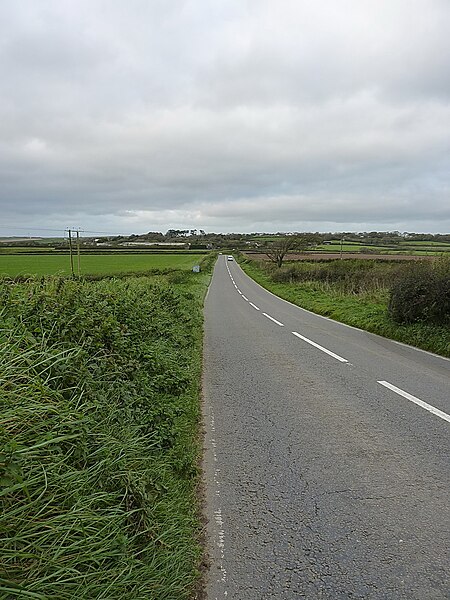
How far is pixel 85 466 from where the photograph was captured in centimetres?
335

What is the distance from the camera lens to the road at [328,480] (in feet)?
10.0

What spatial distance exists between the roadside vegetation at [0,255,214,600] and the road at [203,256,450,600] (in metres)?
0.36

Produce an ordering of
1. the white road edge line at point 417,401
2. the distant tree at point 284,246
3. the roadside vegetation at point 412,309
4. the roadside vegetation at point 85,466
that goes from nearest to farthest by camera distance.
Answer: the roadside vegetation at point 85,466
the white road edge line at point 417,401
the roadside vegetation at point 412,309
the distant tree at point 284,246

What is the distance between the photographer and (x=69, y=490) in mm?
3006

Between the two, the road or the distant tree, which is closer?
the road

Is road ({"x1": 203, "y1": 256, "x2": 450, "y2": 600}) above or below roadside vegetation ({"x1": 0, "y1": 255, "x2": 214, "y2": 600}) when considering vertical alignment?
below

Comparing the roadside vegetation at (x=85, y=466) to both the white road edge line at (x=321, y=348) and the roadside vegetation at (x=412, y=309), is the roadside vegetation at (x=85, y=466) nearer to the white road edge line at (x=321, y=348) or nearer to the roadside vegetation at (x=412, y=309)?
the white road edge line at (x=321, y=348)

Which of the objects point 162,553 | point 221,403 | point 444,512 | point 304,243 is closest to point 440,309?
point 221,403

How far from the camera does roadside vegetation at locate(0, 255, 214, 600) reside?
2535 mm

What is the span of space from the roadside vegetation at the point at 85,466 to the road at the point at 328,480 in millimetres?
358

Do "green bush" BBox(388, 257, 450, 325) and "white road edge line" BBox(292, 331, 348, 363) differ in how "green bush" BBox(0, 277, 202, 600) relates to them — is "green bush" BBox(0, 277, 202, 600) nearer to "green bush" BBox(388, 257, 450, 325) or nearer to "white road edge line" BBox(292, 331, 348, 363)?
"white road edge line" BBox(292, 331, 348, 363)

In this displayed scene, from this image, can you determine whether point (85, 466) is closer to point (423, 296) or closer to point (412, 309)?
point (423, 296)

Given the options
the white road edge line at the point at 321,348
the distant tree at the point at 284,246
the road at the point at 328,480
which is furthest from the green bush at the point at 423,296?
the distant tree at the point at 284,246

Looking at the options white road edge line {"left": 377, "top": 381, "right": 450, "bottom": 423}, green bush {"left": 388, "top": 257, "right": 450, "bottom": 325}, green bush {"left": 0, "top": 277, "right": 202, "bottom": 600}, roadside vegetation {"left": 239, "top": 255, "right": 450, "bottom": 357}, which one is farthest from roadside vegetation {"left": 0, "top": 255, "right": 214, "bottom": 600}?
green bush {"left": 388, "top": 257, "right": 450, "bottom": 325}
